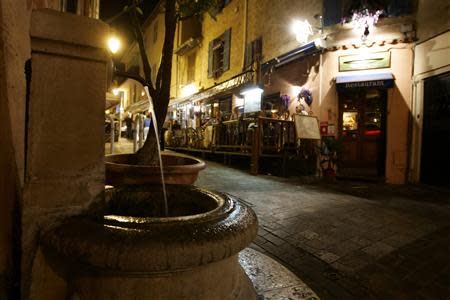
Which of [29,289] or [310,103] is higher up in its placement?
[310,103]

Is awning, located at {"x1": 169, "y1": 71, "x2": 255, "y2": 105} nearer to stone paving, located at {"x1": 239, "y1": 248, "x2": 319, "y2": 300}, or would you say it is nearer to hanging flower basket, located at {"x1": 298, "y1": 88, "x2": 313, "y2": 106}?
hanging flower basket, located at {"x1": 298, "y1": 88, "x2": 313, "y2": 106}

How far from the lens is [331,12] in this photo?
9641 millimetres

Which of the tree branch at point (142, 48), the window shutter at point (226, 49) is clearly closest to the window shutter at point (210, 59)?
the window shutter at point (226, 49)

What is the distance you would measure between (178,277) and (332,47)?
32.7 ft

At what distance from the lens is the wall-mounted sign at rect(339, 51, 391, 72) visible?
28.9 ft

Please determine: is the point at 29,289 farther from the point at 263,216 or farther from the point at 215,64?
the point at 215,64

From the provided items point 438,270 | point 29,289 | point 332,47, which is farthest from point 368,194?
point 29,289

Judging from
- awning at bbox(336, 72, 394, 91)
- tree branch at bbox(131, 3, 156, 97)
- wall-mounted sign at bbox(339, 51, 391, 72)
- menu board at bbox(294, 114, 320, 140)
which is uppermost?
wall-mounted sign at bbox(339, 51, 391, 72)

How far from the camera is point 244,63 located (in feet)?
45.1

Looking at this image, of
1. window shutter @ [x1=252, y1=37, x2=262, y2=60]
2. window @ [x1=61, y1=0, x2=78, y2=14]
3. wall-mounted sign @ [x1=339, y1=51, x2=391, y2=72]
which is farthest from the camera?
window shutter @ [x1=252, y1=37, x2=262, y2=60]

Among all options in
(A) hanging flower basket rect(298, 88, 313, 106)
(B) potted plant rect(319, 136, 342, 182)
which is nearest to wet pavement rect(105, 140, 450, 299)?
(B) potted plant rect(319, 136, 342, 182)

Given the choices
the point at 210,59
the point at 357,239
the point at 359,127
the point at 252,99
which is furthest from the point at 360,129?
the point at 210,59

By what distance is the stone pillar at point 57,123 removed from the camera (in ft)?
4.83

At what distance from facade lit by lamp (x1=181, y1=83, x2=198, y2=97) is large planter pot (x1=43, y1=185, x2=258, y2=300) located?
17.3 meters
